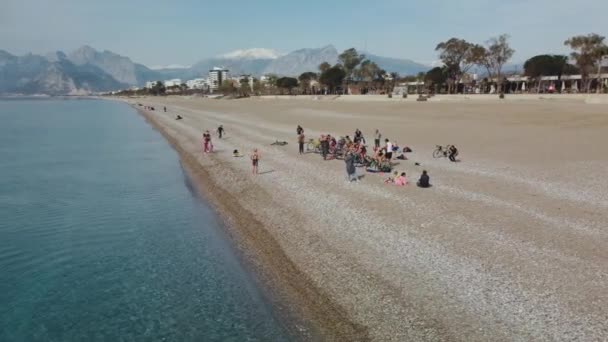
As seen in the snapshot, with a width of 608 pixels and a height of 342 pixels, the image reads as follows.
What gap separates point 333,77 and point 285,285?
133310mm

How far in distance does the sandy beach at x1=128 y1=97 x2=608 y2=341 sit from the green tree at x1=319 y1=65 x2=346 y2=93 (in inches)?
4469

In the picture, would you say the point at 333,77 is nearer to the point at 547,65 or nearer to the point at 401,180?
the point at 547,65

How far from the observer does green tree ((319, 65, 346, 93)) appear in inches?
5620

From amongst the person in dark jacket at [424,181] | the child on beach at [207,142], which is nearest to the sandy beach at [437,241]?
the person in dark jacket at [424,181]

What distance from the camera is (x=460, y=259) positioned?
1331 cm

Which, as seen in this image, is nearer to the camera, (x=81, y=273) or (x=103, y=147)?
(x=81, y=273)

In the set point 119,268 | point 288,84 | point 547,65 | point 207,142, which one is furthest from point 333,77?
point 119,268

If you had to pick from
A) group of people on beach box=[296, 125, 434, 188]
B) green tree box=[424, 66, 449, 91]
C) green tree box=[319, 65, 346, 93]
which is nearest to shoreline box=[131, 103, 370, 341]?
group of people on beach box=[296, 125, 434, 188]

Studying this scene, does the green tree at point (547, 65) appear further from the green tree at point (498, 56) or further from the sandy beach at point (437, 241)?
the sandy beach at point (437, 241)

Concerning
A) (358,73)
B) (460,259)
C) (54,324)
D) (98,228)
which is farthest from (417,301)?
(358,73)

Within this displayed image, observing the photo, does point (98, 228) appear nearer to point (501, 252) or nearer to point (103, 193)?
point (103, 193)

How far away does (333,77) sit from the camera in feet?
468

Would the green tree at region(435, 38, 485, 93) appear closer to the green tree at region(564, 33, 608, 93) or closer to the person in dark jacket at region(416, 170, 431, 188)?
the green tree at region(564, 33, 608, 93)

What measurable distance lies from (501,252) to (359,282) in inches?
175
